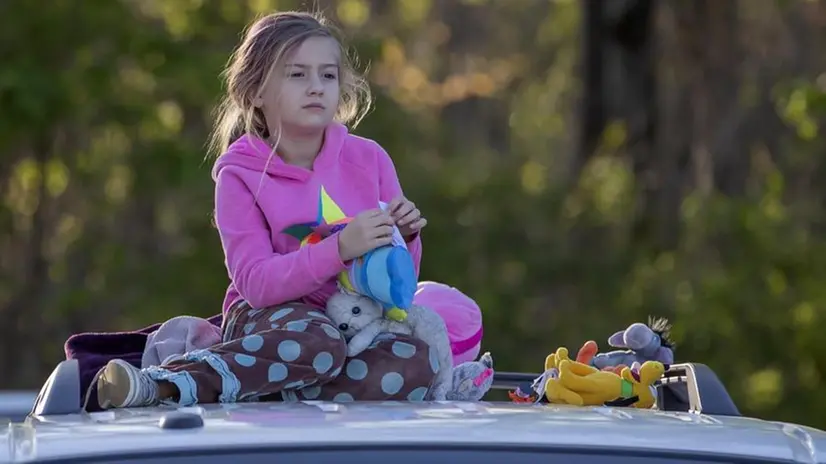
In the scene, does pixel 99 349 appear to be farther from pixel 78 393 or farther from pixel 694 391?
pixel 694 391

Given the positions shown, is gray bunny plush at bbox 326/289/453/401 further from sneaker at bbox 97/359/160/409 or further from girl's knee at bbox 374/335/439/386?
sneaker at bbox 97/359/160/409

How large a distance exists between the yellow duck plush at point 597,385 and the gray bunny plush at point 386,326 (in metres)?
0.23

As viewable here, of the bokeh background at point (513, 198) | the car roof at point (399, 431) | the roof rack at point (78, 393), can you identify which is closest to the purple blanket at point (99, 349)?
the roof rack at point (78, 393)

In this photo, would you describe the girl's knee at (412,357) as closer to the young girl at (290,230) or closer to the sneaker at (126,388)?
the young girl at (290,230)

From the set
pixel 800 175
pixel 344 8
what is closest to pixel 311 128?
pixel 800 175

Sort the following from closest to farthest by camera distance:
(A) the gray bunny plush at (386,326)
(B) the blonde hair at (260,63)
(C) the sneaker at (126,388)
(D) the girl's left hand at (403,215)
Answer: (C) the sneaker at (126,388) < (A) the gray bunny plush at (386,326) < (D) the girl's left hand at (403,215) < (B) the blonde hair at (260,63)

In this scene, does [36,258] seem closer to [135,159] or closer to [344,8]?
[135,159]

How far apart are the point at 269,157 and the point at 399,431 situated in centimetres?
160

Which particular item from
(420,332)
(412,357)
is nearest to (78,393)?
(412,357)

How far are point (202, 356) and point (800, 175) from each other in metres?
13.1

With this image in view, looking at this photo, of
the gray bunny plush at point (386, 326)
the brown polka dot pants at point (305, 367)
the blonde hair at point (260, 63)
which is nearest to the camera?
the brown polka dot pants at point (305, 367)

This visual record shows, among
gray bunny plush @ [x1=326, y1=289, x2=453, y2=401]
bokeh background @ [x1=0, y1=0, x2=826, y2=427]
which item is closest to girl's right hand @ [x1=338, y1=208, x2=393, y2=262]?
gray bunny plush @ [x1=326, y1=289, x2=453, y2=401]

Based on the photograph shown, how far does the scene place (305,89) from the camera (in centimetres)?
392

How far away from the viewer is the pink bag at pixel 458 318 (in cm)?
404
